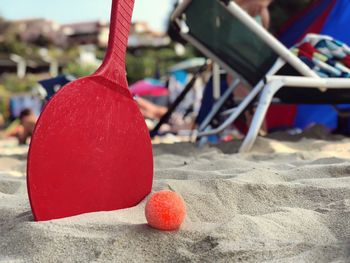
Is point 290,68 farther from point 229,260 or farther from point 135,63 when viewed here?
point 135,63

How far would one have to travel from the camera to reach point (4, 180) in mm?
1312

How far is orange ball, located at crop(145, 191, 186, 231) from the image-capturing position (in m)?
0.81

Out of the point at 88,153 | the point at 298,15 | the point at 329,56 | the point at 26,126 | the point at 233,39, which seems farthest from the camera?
the point at 26,126

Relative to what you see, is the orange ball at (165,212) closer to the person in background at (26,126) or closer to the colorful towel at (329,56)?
the colorful towel at (329,56)

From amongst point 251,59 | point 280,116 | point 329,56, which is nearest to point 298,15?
point 280,116

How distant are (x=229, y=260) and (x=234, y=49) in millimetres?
1795

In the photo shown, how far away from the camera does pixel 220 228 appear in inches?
32.2

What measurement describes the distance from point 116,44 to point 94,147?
0.78ft

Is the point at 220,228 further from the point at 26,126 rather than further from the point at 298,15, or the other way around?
the point at 26,126

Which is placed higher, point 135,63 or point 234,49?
point 234,49

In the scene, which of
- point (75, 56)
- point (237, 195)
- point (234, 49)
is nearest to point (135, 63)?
point (75, 56)

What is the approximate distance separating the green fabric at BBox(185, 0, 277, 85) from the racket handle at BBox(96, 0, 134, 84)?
124 centimetres

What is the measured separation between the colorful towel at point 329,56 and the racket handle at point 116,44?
1.36 meters

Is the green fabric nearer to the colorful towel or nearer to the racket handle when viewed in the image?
the colorful towel
